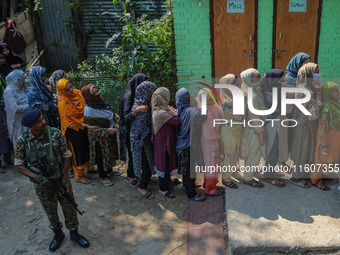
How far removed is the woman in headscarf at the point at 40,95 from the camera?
14.5ft

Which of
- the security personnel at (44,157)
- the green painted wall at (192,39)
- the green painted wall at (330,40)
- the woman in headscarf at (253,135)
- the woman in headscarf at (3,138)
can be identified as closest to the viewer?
the security personnel at (44,157)

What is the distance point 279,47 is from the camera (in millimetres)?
6262

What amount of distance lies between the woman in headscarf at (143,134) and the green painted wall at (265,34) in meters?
3.20

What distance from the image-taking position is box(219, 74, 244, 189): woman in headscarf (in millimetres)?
3883

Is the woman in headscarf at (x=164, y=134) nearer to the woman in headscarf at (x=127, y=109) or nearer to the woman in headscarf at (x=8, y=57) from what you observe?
the woman in headscarf at (x=127, y=109)

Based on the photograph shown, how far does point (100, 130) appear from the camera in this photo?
14.1 ft

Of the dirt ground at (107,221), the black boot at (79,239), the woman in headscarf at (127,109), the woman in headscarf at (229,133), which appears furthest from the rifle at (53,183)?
the woman in headscarf at (229,133)

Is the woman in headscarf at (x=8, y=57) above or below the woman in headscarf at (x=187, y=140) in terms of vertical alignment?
above

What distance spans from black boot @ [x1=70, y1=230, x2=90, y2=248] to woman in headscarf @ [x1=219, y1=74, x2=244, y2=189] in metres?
1.85

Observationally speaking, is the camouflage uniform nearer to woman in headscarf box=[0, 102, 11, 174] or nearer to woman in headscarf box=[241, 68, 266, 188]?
woman in headscarf box=[241, 68, 266, 188]

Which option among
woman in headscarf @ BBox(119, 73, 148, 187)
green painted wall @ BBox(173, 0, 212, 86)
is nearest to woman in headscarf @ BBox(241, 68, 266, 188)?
woman in headscarf @ BBox(119, 73, 148, 187)

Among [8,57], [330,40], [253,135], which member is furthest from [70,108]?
[330,40]

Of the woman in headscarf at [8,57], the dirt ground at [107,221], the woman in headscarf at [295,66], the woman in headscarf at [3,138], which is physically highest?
the woman in headscarf at [8,57]

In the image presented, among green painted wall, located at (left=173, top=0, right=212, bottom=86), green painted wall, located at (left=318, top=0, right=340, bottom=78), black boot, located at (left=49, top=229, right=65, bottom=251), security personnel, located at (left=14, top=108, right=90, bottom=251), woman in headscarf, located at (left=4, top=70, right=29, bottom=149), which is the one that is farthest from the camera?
green painted wall, located at (left=318, top=0, right=340, bottom=78)
